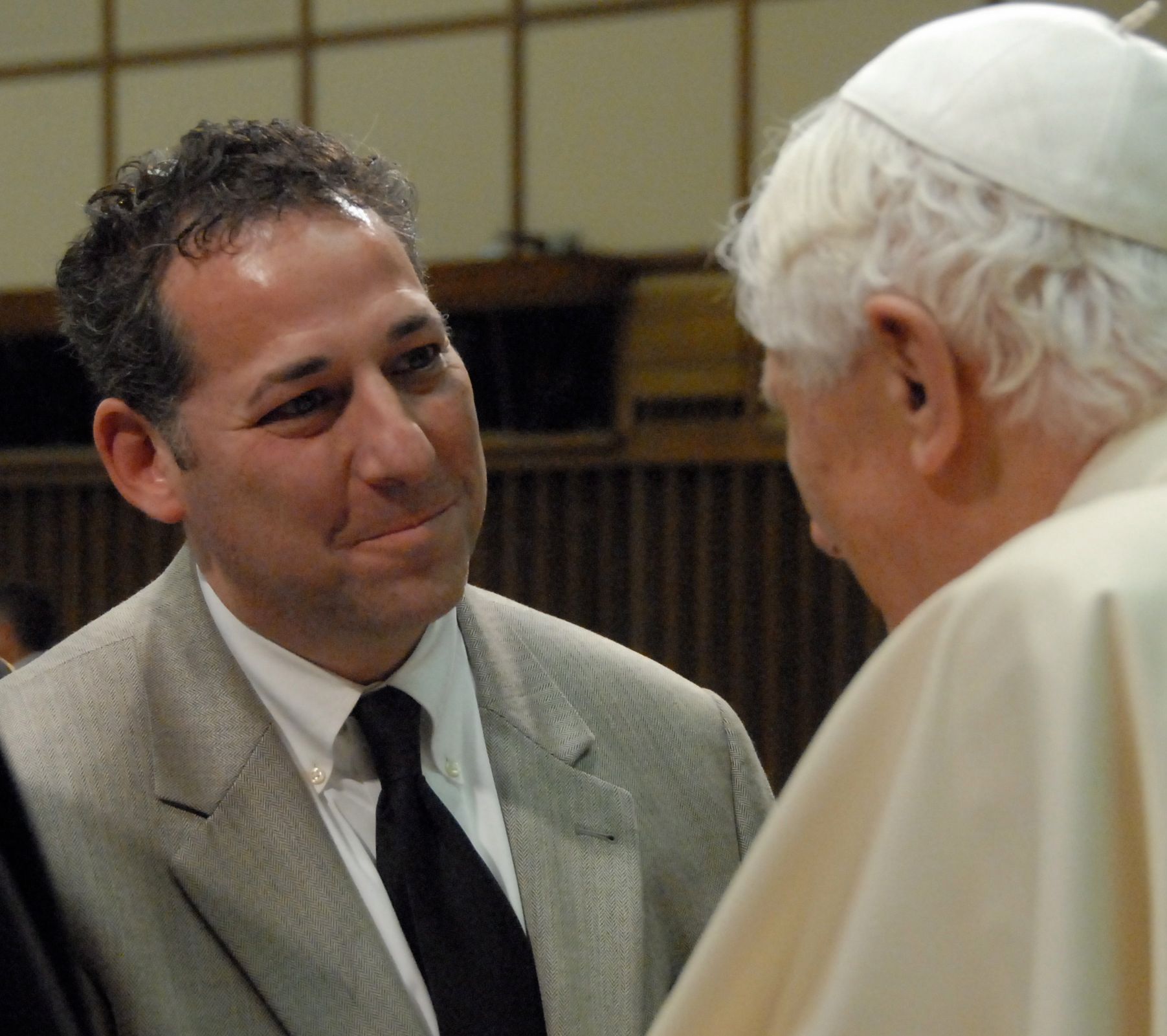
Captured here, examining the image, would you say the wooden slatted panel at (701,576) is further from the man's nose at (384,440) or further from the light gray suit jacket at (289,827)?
the man's nose at (384,440)

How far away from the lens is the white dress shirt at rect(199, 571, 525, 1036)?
1842mm

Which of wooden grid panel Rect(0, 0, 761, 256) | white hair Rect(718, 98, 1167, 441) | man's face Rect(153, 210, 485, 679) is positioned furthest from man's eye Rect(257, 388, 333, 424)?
wooden grid panel Rect(0, 0, 761, 256)

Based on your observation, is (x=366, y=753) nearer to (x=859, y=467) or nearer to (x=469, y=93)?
(x=859, y=467)

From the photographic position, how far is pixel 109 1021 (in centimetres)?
164

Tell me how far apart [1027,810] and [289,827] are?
1040 millimetres

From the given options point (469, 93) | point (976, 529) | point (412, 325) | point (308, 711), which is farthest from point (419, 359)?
point (469, 93)

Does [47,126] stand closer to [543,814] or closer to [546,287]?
[546,287]

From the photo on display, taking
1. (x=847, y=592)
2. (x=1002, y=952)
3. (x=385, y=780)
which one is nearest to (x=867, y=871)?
(x=1002, y=952)

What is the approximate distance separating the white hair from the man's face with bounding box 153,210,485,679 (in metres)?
0.71

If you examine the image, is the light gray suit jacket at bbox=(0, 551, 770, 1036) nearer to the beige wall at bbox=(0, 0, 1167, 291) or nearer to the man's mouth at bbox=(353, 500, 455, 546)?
the man's mouth at bbox=(353, 500, 455, 546)

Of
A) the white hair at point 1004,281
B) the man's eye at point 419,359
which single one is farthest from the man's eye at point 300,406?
the white hair at point 1004,281

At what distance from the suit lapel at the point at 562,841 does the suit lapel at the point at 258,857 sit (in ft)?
0.68

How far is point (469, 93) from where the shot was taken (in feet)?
22.2

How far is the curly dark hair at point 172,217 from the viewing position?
1.91m
